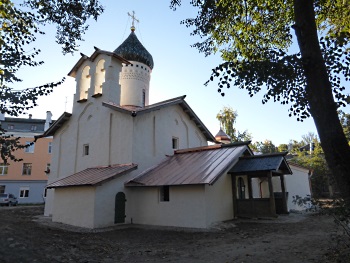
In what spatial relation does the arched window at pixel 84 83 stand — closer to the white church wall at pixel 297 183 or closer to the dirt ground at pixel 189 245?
the dirt ground at pixel 189 245

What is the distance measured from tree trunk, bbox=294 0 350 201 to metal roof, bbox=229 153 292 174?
907 centimetres

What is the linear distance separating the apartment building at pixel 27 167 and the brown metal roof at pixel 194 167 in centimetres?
2818

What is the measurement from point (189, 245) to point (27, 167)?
37.6 metres

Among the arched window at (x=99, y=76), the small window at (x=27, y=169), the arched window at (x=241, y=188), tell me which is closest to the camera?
the arched window at (x=241, y=188)

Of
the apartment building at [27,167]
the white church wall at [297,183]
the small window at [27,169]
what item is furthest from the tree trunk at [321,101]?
the small window at [27,169]

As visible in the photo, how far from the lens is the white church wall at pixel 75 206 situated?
14680 millimetres

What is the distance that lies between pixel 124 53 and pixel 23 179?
26840 mm

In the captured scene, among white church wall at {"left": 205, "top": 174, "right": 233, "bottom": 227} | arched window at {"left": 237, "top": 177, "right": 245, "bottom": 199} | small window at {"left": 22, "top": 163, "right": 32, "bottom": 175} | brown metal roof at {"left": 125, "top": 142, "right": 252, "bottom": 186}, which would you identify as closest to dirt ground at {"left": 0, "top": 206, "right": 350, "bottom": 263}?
white church wall at {"left": 205, "top": 174, "right": 233, "bottom": 227}

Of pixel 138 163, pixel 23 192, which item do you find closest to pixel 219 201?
pixel 138 163

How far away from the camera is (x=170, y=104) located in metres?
Result: 19.7

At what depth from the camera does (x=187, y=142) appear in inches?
846

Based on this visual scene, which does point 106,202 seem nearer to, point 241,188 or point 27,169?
point 241,188

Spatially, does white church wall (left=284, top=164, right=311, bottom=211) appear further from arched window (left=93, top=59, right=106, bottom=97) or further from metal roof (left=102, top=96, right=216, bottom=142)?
arched window (left=93, top=59, right=106, bottom=97)

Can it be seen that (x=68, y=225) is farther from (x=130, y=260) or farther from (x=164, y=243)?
(x=130, y=260)
